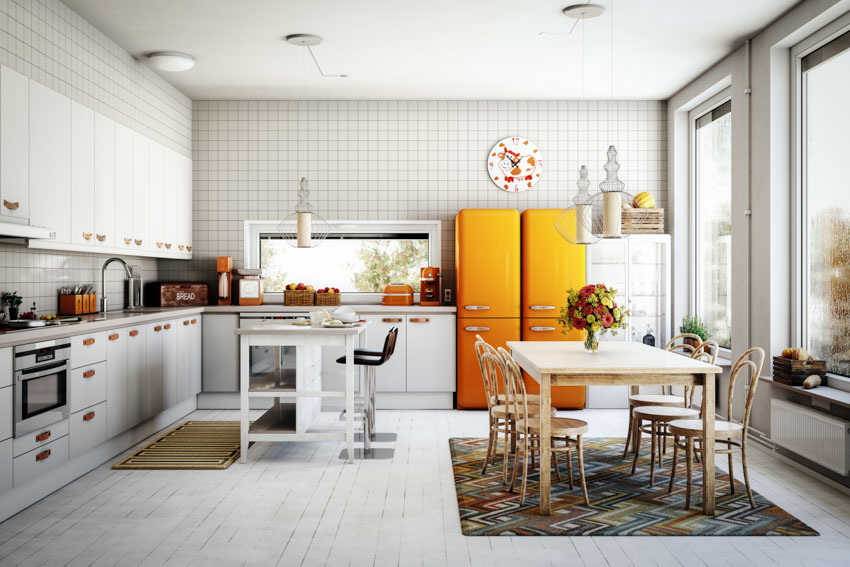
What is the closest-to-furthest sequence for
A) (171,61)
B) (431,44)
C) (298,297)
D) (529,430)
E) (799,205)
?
1. (529,430)
2. (799,205)
3. (431,44)
4. (171,61)
5. (298,297)

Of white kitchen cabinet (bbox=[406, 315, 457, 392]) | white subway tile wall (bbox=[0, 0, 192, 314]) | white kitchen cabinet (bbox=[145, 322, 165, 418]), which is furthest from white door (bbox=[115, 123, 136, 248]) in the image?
white kitchen cabinet (bbox=[406, 315, 457, 392])

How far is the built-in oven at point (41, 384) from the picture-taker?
3.32m

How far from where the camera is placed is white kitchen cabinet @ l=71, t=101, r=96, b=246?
422cm

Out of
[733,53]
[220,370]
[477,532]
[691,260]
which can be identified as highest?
[733,53]

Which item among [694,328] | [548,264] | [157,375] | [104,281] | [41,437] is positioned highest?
[548,264]

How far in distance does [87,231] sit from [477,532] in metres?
3.15

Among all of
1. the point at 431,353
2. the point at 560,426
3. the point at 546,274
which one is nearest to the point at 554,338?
the point at 546,274

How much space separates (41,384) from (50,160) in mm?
1352

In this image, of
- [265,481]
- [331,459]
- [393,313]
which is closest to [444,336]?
[393,313]

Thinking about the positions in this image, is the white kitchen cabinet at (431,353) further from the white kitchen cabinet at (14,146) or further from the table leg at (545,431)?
the white kitchen cabinet at (14,146)

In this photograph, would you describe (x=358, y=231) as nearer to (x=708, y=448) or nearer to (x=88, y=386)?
(x=88, y=386)

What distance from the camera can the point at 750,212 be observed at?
15.9ft

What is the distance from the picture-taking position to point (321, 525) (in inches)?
126

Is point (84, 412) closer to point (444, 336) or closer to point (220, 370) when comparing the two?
point (220, 370)
